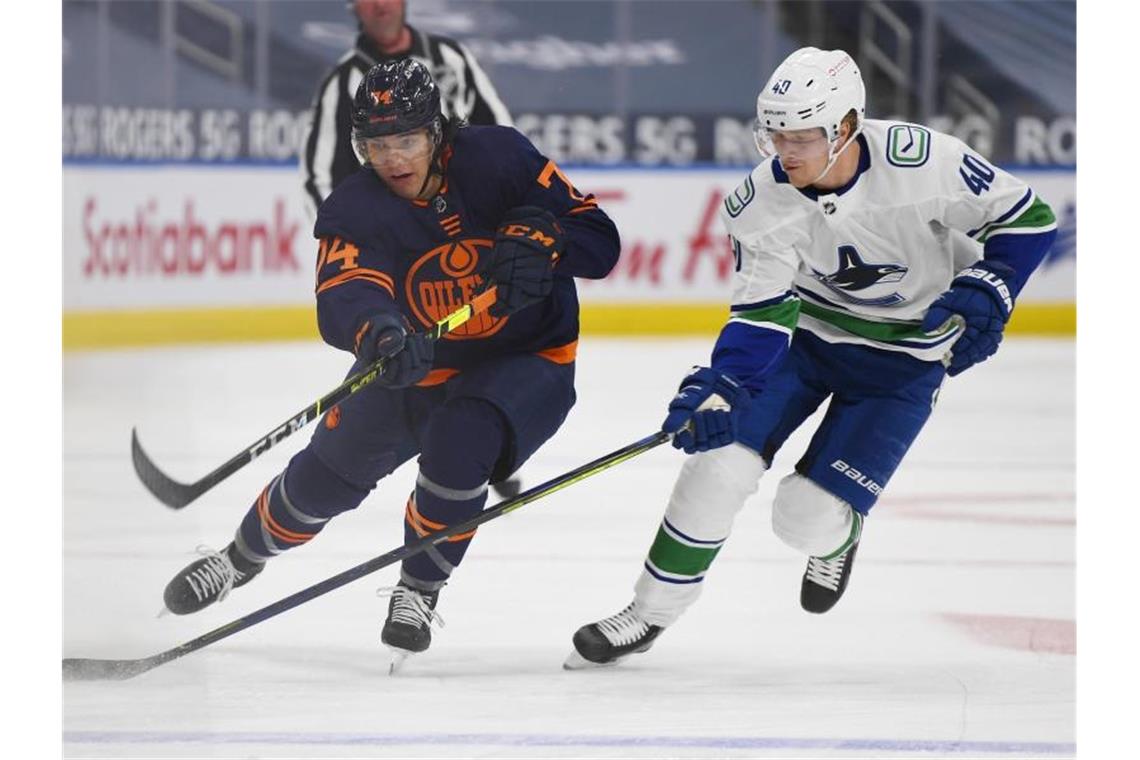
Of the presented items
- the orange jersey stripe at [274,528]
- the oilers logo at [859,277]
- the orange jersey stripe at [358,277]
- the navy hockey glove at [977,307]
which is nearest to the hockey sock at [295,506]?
the orange jersey stripe at [274,528]

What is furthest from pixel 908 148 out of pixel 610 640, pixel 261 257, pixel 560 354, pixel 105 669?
pixel 261 257

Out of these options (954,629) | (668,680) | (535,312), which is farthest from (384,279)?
(954,629)

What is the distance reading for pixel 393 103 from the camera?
2.57 metres

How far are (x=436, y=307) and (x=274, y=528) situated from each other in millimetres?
471

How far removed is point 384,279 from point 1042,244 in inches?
36.6

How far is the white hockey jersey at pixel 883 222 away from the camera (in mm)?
2609

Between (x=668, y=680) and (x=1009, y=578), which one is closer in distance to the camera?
(x=668, y=680)

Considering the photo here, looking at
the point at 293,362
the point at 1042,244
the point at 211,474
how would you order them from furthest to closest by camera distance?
the point at 293,362 → the point at 211,474 → the point at 1042,244

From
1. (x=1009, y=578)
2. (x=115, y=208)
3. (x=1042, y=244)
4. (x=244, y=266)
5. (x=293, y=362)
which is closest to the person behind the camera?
(x=1042, y=244)

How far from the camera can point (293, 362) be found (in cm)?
381

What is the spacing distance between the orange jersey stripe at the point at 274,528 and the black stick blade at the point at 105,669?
0.27m

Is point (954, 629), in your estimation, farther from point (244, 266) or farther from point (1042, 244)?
point (244, 266)

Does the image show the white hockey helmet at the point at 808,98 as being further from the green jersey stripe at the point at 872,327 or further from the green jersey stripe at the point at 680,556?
the green jersey stripe at the point at 680,556

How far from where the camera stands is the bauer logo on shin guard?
9.18 ft
